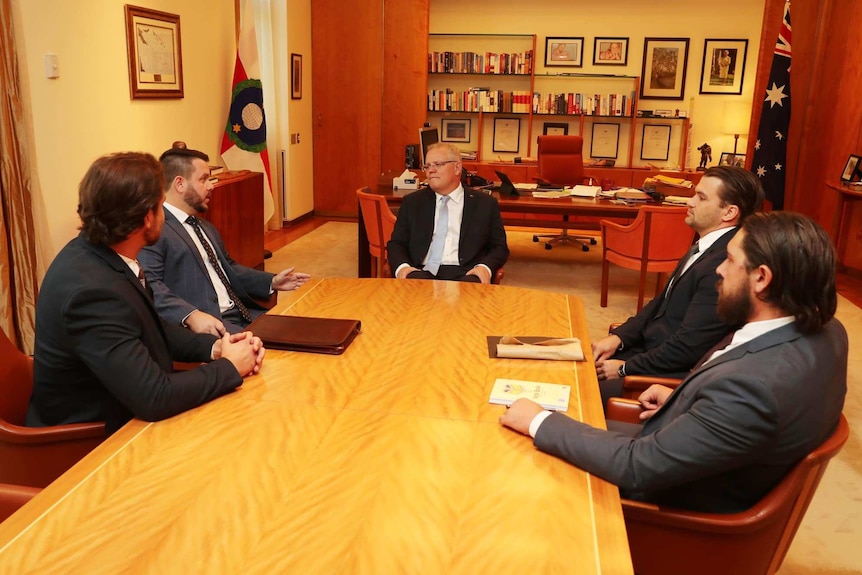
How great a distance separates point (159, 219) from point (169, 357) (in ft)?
1.39

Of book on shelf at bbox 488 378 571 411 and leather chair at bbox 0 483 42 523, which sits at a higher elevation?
book on shelf at bbox 488 378 571 411

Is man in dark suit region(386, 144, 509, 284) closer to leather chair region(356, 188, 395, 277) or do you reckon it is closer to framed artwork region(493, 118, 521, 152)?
leather chair region(356, 188, 395, 277)

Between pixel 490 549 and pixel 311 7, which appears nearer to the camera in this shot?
pixel 490 549

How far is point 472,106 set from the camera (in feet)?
29.2

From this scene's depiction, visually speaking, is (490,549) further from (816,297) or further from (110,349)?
(110,349)

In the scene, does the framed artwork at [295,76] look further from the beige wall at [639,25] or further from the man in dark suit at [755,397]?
the man in dark suit at [755,397]

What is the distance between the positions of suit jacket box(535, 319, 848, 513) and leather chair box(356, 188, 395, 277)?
11.3 feet

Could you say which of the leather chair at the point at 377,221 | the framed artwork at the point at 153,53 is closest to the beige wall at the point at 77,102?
the framed artwork at the point at 153,53

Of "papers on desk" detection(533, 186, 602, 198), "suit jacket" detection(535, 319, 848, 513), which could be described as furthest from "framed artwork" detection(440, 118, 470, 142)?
"suit jacket" detection(535, 319, 848, 513)

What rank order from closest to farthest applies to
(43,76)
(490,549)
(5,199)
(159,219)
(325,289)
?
(490,549) < (159,219) < (325,289) < (5,199) < (43,76)

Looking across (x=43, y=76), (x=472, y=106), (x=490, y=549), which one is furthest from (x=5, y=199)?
(x=472, y=106)

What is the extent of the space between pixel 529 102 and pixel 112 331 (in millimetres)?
7587

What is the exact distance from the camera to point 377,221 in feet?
17.2

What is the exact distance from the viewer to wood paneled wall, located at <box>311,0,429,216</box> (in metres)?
8.55
